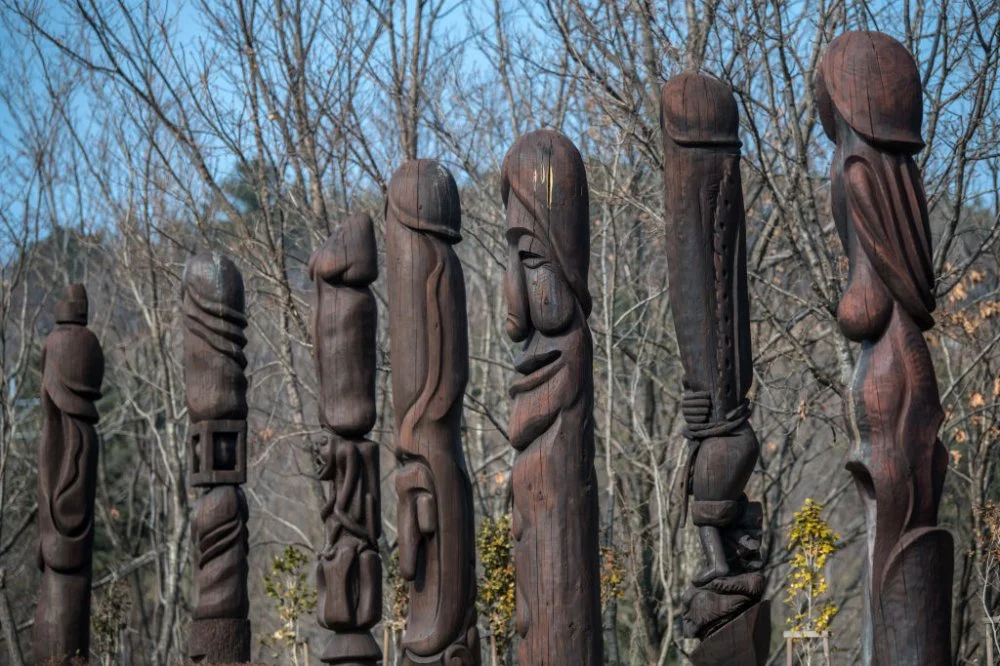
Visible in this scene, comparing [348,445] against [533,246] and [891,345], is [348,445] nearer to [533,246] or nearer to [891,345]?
[533,246]

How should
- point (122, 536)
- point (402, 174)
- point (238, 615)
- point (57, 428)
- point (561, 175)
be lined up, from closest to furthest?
point (561, 175)
point (402, 174)
point (238, 615)
point (57, 428)
point (122, 536)

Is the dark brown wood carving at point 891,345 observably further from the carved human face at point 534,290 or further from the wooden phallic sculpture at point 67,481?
the wooden phallic sculpture at point 67,481

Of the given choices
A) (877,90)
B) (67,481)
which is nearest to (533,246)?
(877,90)

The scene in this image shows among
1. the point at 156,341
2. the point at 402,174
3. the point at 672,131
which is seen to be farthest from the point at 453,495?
the point at 156,341

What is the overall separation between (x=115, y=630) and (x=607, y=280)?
6010 millimetres

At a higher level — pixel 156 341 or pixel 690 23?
pixel 690 23

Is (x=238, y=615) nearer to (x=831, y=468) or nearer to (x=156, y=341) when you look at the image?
(x=156, y=341)

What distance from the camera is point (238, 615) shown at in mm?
8453

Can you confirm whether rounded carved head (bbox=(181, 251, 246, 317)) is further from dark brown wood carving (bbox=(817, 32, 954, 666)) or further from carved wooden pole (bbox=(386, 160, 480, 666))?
dark brown wood carving (bbox=(817, 32, 954, 666))

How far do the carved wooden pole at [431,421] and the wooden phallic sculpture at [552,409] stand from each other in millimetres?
817

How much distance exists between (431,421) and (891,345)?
2561 millimetres

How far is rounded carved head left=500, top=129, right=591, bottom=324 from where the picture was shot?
18.9 ft

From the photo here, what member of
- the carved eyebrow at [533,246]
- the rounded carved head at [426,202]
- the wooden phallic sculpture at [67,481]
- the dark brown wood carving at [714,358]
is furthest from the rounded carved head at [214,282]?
the dark brown wood carving at [714,358]

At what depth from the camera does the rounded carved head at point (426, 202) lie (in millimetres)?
6719
